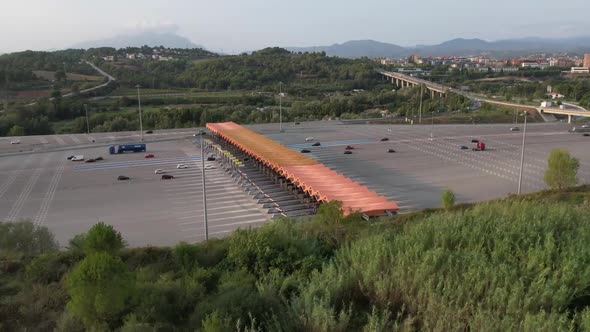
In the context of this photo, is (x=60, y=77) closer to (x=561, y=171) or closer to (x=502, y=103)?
(x=502, y=103)

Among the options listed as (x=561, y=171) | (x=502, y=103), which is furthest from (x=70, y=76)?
(x=561, y=171)

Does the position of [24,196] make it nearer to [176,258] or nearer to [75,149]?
[75,149]

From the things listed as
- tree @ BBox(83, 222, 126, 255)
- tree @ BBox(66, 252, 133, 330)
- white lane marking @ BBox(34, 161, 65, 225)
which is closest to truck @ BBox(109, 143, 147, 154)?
white lane marking @ BBox(34, 161, 65, 225)

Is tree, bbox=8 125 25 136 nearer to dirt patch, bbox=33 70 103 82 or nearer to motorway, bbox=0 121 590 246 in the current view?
motorway, bbox=0 121 590 246

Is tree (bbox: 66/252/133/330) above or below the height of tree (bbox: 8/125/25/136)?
above

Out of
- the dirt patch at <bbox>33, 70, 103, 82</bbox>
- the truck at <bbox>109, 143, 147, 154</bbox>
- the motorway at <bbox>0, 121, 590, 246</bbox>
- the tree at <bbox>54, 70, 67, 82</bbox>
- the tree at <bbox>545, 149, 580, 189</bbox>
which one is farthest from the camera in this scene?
the dirt patch at <bbox>33, 70, 103, 82</bbox>

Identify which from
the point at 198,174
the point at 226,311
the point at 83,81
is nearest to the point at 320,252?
the point at 226,311

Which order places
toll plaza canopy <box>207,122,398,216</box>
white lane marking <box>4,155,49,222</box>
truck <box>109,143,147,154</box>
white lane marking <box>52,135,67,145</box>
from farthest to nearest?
1. white lane marking <box>52,135,67,145</box>
2. truck <box>109,143,147,154</box>
3. white lane marking <box>4,155,49,222</box>
4. toll plaza canopy <box>207,122,398,216</box>
